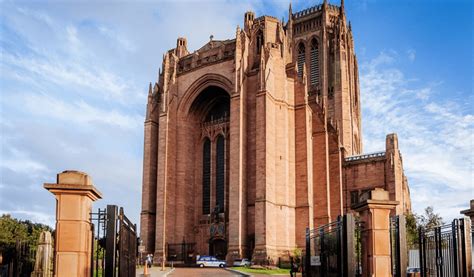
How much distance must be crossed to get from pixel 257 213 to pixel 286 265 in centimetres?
427

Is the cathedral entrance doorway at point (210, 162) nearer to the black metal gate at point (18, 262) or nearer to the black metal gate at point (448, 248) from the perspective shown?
the black metal gate at point (18, 262)

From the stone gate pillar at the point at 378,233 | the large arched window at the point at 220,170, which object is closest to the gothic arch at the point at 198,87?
the large arched window at the point at 220,170

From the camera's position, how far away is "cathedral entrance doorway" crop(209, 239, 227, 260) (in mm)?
45719

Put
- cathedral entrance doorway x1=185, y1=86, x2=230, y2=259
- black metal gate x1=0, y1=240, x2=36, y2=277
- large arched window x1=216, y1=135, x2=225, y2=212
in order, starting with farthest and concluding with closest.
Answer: large arched window x1=216, y1=135, x2=225, y2=212 → cathedral entrance doorway x1=185, y1=86, x2=230, y2=259 → black metal gate x1=0, y1=240, x2=36, y2=277

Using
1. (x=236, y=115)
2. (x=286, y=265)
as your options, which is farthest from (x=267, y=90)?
(x=286, y=265)

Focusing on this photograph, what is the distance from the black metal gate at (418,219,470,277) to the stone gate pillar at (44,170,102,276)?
6.91m

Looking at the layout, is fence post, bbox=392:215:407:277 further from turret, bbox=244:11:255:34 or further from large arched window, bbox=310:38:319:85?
large arched window, bbox=310:38:319:85

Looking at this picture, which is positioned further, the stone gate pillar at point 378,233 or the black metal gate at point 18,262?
the black metal gate at point 18,262

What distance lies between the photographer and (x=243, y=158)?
42.5m

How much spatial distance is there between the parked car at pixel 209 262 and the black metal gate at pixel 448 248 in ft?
99.5

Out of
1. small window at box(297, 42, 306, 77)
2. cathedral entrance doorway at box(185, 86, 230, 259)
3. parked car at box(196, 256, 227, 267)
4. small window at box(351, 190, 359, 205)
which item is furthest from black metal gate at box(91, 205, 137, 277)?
small window at box(297, 42, 306, 77)

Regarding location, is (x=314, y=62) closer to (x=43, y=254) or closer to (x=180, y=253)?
(x=180, y=253)

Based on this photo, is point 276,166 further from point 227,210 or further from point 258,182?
point 227,210

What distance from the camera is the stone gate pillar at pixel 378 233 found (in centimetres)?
1195
